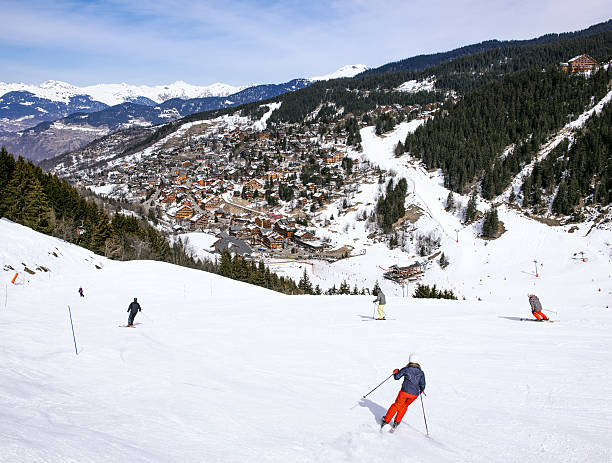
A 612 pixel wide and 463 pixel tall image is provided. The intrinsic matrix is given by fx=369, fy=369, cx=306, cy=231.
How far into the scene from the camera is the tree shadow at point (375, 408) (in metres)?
7.63

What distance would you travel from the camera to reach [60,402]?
6.70 metres

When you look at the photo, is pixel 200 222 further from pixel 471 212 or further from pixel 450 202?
pixel 471 212

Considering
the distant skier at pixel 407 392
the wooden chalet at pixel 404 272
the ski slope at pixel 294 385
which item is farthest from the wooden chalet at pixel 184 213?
the distant skier at pixel 407 392

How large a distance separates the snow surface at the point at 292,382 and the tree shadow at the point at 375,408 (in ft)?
0.16

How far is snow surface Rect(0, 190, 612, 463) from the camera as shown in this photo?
226 inches

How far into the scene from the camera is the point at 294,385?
370 inches

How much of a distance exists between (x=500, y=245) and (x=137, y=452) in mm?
71258

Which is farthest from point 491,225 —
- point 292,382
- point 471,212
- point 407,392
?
point 407,392

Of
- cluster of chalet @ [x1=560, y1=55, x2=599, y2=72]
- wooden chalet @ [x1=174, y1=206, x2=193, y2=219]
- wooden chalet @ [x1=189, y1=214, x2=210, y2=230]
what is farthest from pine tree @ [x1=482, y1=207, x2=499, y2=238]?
cluster of chalet @ [x1=560, y1=55, x2=599, y2=72]

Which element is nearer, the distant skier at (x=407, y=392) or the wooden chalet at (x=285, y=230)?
the distant skier at (x=407, y=392)

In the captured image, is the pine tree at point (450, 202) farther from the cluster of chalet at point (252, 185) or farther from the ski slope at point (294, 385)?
the ski slope at point (294, 385)

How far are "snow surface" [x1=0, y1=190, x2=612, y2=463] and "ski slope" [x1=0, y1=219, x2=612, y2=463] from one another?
43 mm

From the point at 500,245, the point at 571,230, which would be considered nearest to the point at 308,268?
the point at 500,245

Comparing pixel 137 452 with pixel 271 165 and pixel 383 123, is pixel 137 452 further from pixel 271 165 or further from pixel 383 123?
pixel 383 123
